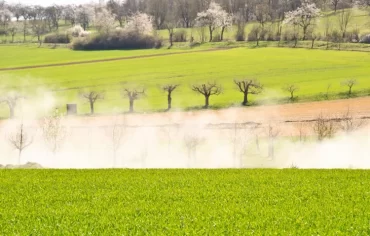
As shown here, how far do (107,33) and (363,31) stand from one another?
230ft

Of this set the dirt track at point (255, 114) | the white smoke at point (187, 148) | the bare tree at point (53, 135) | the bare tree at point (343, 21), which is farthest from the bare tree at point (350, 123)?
the bare tree at point (343, 21)

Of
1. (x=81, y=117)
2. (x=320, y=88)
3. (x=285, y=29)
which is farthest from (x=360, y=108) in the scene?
(x=285, y=29)

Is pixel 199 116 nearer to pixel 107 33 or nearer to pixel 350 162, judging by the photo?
pixel 350 162

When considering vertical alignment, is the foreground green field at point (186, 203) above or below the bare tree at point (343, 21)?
below

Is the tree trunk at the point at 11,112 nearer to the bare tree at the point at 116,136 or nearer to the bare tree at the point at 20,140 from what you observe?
the bare tree at the point at 20,140

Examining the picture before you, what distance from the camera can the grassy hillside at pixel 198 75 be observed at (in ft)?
289

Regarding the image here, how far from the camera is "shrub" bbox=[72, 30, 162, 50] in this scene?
15800 cm

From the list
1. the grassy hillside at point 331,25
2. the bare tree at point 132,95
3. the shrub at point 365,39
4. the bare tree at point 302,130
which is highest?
the grassy hillside at point 331,25

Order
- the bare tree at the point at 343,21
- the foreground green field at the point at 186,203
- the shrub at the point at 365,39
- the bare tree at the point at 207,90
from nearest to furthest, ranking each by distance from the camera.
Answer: the foreground green field at the point at 186,203, the bare tree at the point at 207,90, the shrub at the point at 365,39, the bare tree at the point at 343,21

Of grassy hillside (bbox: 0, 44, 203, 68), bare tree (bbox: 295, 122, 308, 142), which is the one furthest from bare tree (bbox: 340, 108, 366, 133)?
grassy hillside (bbox: 0, 44, 203, 68)

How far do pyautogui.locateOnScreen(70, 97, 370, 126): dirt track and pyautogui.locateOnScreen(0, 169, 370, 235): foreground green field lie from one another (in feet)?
121

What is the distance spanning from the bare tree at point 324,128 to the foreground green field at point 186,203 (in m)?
24.8

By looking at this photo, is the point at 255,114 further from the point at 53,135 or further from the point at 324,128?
the point at 53,135

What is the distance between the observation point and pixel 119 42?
16000 cm
